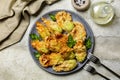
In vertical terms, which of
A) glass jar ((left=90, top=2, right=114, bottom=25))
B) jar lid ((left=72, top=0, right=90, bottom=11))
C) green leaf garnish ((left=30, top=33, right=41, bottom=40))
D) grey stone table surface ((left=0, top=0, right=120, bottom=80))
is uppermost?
jar lid ((left=72, top=0, right=90, bottom=11))

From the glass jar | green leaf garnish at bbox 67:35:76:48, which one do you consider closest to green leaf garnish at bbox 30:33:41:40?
green leaf garnish at bbox 67:35:76:48

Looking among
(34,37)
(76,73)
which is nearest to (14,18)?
(34,37)

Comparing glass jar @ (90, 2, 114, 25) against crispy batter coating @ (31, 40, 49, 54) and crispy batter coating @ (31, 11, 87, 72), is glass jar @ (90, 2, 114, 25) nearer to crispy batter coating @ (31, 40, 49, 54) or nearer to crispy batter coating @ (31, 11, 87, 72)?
crispy batter coating @ (31, 11, 87, 72)

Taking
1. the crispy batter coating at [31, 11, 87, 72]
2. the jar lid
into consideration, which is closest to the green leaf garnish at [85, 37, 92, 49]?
the crispy batter coating at [31, 11, 87, 72]

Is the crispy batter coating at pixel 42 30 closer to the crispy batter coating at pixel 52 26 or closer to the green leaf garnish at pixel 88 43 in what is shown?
the crispy batter coating at pixel 52 26

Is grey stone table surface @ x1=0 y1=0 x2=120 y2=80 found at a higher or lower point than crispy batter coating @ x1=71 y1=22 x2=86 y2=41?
lower

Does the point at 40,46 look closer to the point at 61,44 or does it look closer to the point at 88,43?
the point at 61,44

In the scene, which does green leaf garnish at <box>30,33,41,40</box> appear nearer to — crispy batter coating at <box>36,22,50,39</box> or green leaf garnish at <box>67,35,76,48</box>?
crispy batter coating at <box>36,22,50,39</box>
